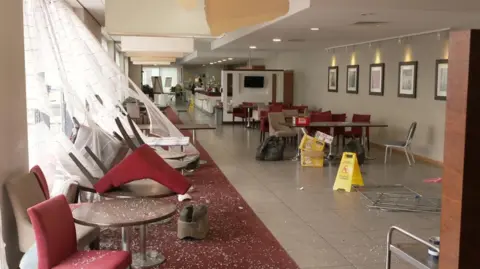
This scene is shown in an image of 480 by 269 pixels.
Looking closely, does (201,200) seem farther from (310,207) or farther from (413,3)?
(413,3)

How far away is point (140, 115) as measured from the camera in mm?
11977

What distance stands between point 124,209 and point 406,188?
16.2 ft

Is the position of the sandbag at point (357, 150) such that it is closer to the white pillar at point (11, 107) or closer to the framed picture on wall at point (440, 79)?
the framed picture on wall at point (440, 79)

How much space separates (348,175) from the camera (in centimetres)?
734

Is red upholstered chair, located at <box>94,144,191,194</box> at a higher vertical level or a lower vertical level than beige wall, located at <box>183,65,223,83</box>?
lower

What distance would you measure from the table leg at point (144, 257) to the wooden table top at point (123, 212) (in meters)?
0.31

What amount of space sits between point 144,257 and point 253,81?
13.5 metres

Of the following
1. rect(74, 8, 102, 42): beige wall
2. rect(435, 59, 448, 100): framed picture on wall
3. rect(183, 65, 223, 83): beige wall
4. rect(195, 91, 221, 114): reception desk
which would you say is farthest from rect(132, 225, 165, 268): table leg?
rect(183, 65, 223, 83): beige wall

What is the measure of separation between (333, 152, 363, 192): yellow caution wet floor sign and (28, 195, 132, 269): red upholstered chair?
453 cm

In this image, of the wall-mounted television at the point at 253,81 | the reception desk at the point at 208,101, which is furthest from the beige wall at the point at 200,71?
the wall-mounted television at the point at 253,81

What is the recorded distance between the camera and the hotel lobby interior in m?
2.75

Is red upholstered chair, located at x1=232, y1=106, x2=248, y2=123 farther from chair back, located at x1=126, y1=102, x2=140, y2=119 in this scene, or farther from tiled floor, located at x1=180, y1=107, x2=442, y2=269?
tiled floor, located at x1=180, y1=107, x2=442, y2=269

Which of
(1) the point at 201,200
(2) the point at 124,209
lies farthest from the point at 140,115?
(2) the point at 124,209

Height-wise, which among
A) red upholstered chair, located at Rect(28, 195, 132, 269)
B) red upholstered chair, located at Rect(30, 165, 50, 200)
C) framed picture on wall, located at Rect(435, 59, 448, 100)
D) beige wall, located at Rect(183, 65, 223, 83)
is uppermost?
beige wall, located at Rect(183, 65, 223, 83)
